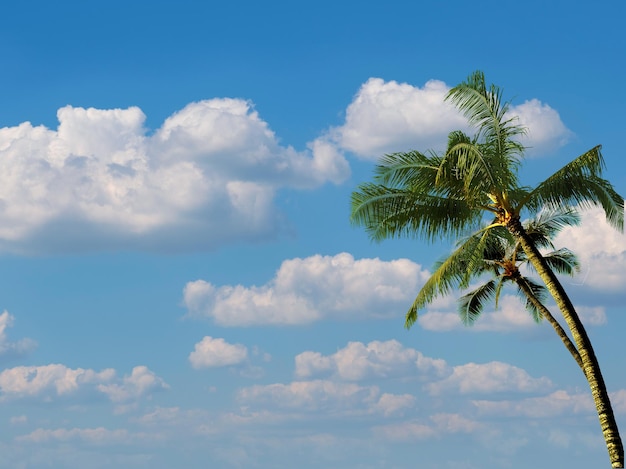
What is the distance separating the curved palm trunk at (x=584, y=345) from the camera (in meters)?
27.4

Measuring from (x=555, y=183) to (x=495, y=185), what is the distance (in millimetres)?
2246

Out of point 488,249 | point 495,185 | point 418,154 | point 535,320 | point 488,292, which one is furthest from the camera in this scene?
point 535,320

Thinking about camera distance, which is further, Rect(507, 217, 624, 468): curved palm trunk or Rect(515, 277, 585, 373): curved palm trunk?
Rect(515, 277, 585, 373): curved palm trunk

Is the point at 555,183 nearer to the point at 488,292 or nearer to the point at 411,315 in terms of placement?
the point at 411,315

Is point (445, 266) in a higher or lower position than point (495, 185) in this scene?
lower

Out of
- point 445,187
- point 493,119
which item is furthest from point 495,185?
point 493,119

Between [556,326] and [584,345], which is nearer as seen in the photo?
[584,345]

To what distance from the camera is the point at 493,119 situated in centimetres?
2939

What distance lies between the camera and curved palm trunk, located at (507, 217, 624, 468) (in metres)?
27.4

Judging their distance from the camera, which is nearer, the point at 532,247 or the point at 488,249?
the point at 532,247

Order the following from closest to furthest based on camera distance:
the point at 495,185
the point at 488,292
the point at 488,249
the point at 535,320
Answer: the point at 495,185, the point at 488,249, the point at 488,292, the point at 535,320

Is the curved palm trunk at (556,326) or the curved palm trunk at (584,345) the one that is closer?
the curved palm trunk at (584,345)

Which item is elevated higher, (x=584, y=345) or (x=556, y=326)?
(x=556, y=326)

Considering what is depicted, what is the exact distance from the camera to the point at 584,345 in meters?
27.6
